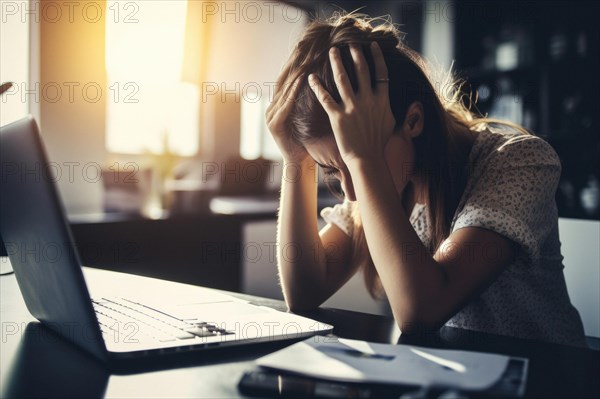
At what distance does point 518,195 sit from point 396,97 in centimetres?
26

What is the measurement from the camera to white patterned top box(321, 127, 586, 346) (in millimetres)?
849

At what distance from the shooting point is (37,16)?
71.1 inches

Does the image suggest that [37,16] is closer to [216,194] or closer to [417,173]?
[417,173]

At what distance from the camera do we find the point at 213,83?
2.93 m

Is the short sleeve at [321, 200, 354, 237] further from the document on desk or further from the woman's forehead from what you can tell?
the document on desk

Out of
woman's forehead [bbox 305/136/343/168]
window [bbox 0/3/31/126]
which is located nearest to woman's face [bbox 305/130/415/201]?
woman's forehead [bbox 305/136/343/168]

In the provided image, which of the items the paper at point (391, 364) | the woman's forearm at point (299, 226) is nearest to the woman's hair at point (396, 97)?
the woman's forearm at point (299, 226)

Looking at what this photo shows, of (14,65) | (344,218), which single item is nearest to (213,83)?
(14,65)

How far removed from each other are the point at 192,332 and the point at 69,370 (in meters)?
0.13

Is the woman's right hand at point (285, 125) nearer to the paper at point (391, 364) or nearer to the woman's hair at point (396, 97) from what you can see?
the woman's hair at point (396, 97)

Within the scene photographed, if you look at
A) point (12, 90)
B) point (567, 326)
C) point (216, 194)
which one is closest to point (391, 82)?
point (567, 326)

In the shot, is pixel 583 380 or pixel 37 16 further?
pixel 37 16

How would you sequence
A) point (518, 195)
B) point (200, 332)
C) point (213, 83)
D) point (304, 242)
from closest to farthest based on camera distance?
point (200, 332)
point (518, 195)
point (304, 242)
point (213, 83)

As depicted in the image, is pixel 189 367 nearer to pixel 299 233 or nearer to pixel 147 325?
pixel 147 325
